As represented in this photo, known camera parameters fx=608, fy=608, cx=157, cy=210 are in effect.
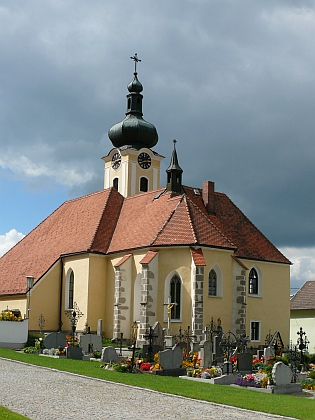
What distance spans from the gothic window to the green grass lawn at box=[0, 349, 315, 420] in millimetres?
18357

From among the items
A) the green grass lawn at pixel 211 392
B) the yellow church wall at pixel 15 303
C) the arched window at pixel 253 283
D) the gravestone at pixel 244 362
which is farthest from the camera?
the arched window at pixel 253 283

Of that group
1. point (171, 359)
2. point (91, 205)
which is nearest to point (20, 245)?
point (91, 205)

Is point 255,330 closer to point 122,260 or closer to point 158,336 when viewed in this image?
point 122,260

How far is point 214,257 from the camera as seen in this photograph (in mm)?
34594

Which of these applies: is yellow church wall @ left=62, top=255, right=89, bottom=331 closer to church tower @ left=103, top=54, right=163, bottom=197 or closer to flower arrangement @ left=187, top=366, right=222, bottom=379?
church tower @ left=103, top=54, right=163, bottom=197

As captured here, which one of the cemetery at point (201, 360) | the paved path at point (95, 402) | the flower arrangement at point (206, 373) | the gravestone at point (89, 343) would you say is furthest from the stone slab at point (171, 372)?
the gravestone at point (89, 343)

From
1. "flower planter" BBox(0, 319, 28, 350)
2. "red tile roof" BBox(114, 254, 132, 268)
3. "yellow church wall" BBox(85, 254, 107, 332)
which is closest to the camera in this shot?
"flower planter" BBox(0, 319, 28, 350)

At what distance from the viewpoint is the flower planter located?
100 feet

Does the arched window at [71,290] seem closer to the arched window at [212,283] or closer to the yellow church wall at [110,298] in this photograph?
the yellow church wall at [110,298]

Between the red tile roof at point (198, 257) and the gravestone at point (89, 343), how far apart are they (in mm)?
7484

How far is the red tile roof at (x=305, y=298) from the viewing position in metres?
49.2

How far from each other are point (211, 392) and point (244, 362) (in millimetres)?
6176

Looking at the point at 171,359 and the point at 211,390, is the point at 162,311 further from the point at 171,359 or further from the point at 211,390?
the point at 211,390

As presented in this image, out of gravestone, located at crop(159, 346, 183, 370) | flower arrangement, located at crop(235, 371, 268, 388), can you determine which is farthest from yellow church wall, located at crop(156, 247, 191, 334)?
flower arrangement, located at crop(235, 371, 268, 388)
